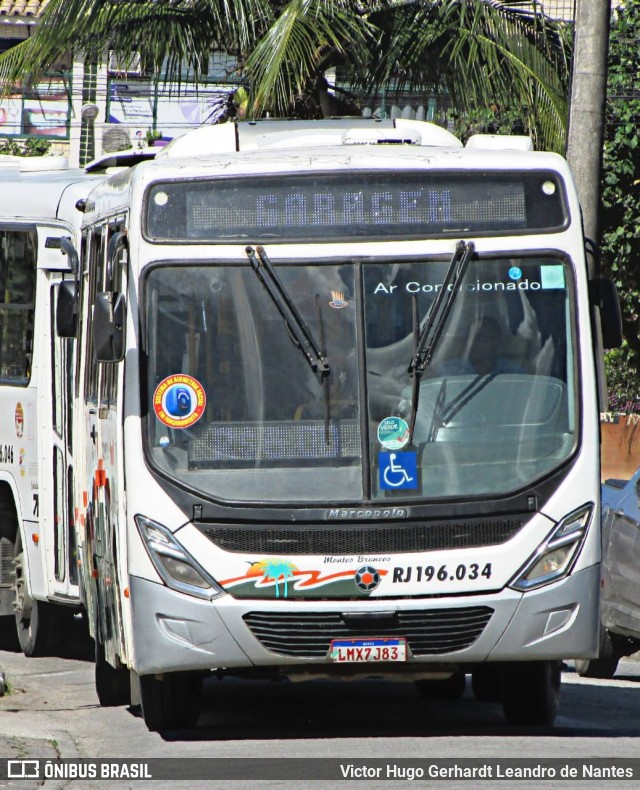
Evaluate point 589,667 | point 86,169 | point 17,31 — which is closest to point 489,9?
point 86,169

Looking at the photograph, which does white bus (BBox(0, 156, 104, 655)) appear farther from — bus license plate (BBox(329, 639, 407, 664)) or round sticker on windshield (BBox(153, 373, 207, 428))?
bus license plate (BBox(329, 639, 407, 664))

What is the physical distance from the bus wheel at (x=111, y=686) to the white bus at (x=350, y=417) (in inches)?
58.0

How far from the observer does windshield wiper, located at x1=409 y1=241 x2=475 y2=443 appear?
8.46 meters

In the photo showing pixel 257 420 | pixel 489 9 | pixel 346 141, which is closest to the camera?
pixel 257 420

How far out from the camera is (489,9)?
16656 millimetres

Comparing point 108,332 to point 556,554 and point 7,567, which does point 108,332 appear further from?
point 7,567

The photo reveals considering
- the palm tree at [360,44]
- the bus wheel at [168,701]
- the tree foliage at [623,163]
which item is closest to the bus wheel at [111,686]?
the bus wheel at [168,701]

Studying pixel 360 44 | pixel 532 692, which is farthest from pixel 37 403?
pixel 360 44

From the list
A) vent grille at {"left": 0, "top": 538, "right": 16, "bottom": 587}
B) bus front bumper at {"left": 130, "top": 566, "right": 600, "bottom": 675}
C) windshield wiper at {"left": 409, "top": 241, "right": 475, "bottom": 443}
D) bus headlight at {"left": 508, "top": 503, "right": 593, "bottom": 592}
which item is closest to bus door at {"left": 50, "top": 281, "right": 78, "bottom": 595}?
vent grille at {"left": 0, "top": 538, "right": 16, "bottom": 587}

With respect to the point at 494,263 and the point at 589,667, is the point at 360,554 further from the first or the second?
the point at 589,667

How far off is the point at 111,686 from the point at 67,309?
232cm

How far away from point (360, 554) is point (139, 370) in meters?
1.44

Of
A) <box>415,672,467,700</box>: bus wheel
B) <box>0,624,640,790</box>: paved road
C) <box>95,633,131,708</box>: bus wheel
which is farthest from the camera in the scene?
<box>415,672,467,700</box>: bus wheel

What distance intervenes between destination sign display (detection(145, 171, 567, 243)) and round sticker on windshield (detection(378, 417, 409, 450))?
38.8 inches
